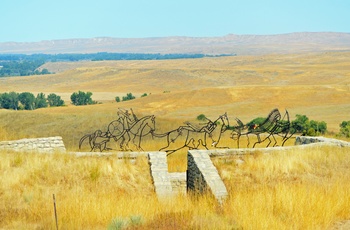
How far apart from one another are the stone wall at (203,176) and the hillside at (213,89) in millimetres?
27630

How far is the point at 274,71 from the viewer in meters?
117

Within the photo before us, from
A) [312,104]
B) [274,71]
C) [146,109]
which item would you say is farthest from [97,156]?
[274,71]

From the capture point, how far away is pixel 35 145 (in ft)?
52.5

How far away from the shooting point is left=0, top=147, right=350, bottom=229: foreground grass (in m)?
8.44

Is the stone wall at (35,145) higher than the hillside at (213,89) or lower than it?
higher

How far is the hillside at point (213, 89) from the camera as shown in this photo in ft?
203

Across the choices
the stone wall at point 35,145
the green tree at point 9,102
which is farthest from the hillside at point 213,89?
the stone wall at point 35,145

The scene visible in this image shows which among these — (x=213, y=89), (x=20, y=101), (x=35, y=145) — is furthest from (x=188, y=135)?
(x=20, y=101)

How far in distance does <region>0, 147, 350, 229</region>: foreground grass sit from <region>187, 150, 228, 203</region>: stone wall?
273mm

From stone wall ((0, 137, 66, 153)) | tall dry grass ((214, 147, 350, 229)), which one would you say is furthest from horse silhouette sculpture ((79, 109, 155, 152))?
tall dry grass ((214, 147, 350, 229))

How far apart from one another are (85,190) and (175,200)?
2637mm

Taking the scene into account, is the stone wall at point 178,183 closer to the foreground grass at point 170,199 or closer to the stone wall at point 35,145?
the foreground grass at point 170,199

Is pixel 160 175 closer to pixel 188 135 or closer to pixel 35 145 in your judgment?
pixel 35 145

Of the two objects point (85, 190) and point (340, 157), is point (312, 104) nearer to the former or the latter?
point (340, 157)
